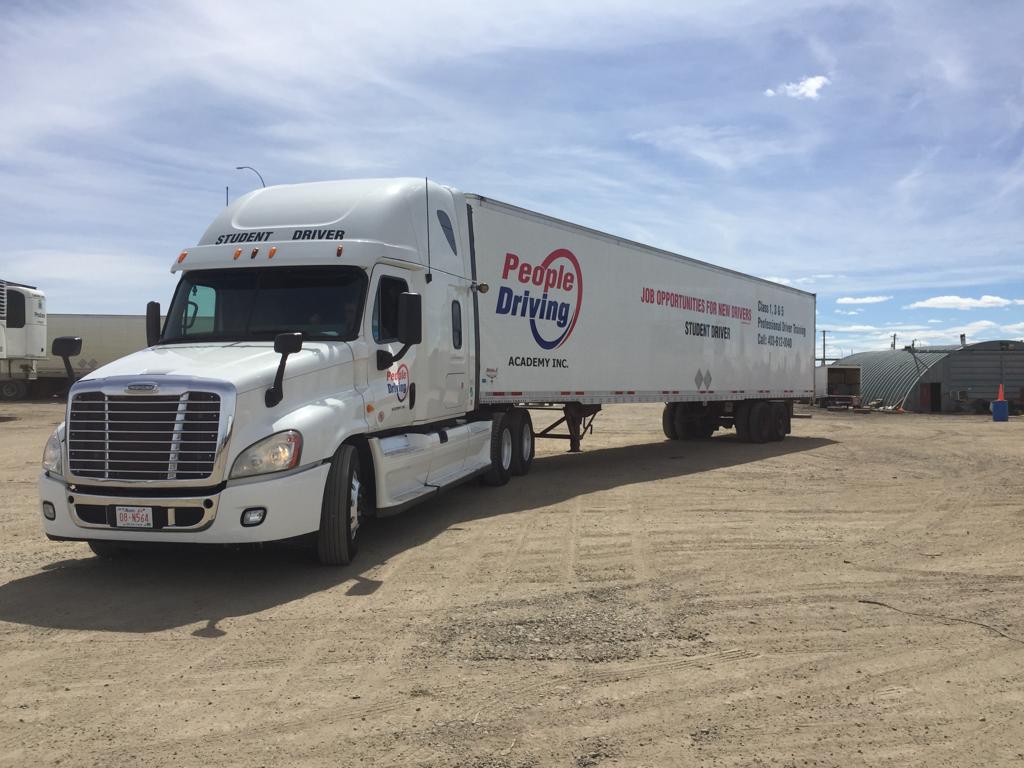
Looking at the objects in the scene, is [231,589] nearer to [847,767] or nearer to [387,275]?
[387,275]

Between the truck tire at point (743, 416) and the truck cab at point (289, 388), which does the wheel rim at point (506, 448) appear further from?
the truck tire at point (743, 416)

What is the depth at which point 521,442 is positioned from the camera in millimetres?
13492

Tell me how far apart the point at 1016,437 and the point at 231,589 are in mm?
22155

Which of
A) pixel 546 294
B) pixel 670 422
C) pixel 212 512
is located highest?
pixel 546 294

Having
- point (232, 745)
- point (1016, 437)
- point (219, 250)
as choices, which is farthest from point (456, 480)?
point (1016, 437)

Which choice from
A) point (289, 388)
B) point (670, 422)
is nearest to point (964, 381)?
point (670, 422)

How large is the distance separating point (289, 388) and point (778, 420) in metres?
16.5

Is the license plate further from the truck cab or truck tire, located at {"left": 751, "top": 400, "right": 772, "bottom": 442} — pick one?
truck tire, located at {"left": 751, "top": 400, "right": 772, "bottom": 442}

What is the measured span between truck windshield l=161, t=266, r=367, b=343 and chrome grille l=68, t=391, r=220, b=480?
1.43 m

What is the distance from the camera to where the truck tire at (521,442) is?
13352 millimetres

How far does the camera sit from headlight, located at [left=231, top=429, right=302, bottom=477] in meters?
6.55

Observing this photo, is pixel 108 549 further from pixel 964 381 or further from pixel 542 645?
pixel 964 381

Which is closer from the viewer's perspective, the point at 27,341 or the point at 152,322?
the point at 152,322

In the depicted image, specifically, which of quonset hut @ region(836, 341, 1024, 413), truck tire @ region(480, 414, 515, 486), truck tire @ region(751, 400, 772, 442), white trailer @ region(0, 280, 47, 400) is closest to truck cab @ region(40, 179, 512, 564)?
truck tire @ region(480, 414, 515, 486)
